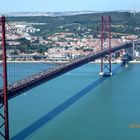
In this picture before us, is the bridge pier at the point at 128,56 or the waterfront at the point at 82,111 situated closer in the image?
Result: the waterfront at the point at 82,111

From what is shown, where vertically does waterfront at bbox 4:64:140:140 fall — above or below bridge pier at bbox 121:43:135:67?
below

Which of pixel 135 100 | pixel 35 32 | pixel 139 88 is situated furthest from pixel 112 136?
pixel 35 32

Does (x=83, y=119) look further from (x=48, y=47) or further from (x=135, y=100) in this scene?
(x=48, y=47)

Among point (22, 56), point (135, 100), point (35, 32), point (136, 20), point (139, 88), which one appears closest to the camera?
point (135, 100)

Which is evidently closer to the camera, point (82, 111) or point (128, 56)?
point (82, 111)

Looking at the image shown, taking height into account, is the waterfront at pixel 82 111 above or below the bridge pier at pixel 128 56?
below

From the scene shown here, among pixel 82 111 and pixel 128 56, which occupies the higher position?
pixel 128 56

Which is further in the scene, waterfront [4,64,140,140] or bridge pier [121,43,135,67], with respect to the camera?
bridge pier [121,43,135,67]

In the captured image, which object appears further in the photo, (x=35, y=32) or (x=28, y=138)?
(x=35, y=32)
